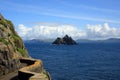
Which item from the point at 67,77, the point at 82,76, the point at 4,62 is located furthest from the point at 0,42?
the point at 82,76

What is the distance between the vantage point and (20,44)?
128 ft

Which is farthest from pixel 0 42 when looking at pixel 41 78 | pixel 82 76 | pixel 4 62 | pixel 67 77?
pixel 82 76

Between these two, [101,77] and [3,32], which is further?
[101,77]

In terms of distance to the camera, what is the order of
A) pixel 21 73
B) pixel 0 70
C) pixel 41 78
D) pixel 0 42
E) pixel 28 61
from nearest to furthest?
pixel 41 78 < pixel 21 73 < pixel 0 70 < pixel 0 42 < pixel 28 61

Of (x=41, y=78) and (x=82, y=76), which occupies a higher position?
(x=41, y=78)

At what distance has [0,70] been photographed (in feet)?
83.1

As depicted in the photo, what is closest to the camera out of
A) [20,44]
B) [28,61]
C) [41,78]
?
[41,78]

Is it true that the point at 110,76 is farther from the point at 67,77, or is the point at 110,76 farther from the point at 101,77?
the point at 67,77

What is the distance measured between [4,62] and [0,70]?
0.94 metres

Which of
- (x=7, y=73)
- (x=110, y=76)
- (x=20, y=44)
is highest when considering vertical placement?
(x=20, y=44)

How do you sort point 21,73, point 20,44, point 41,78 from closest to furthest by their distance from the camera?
1. point 41,78
2. point 21,73
3. point 20,44

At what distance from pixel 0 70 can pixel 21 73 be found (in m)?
3.82

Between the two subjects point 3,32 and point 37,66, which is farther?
point 3,32

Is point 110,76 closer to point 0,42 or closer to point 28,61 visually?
point 28,61
